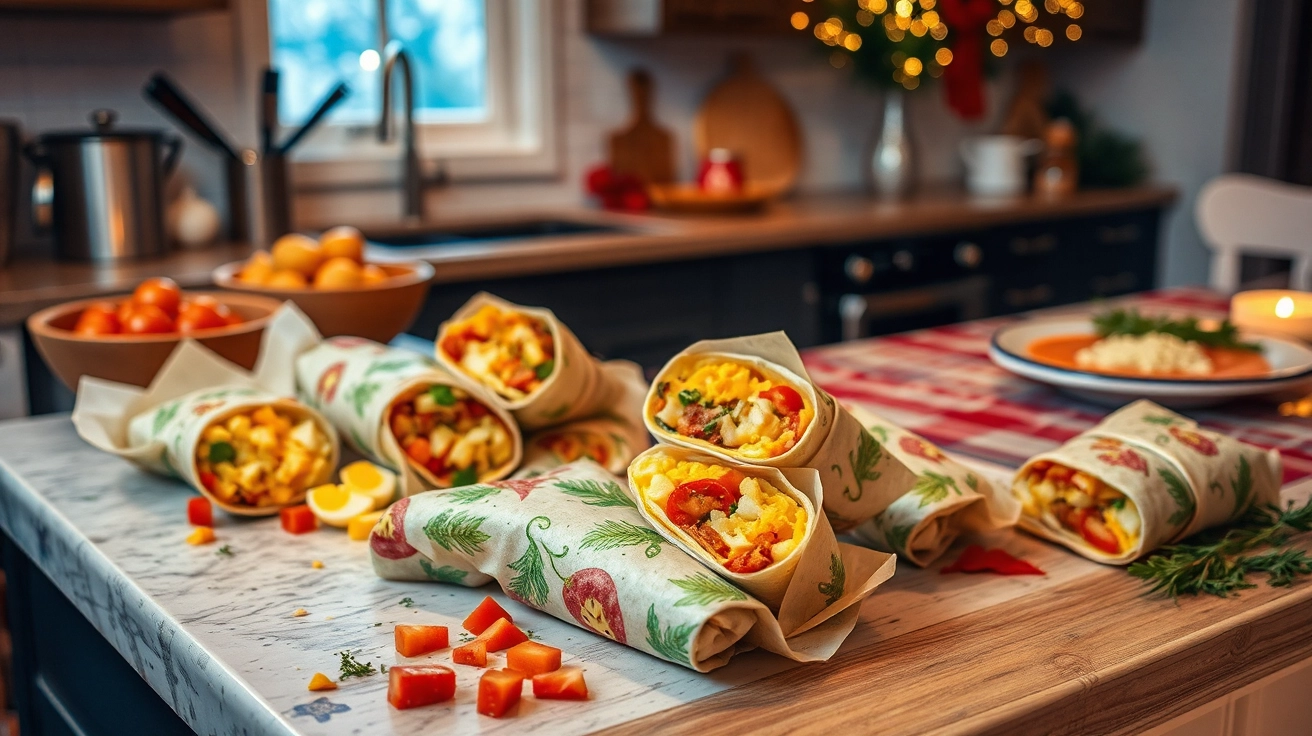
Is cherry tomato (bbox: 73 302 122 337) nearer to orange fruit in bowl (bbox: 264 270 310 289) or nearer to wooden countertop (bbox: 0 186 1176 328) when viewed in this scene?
orange fruit in bowl (bbox: 264 270 310 289)

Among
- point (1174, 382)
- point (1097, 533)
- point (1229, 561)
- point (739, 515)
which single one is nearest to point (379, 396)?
point (739, 515)

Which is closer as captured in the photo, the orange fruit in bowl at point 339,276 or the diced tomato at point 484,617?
the diced tomato at point 484,617

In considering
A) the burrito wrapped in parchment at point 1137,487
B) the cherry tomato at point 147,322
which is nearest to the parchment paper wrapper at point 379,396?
the cherry tomato at point 147,322

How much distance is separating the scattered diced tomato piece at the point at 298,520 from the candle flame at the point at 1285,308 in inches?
55.5

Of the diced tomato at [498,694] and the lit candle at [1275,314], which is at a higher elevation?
the lit candle at [1275,314]

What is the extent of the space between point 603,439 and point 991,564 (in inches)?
14.9

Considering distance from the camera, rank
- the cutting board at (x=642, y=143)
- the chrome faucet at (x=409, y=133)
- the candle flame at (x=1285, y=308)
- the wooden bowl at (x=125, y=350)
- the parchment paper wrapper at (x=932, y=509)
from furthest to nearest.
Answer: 1. the cutting board at (x=642, y=143)
2. the chrome faucet at (x=409, y=133)
3. the candle flame at (x=1285, y=308)
4. the wooden bowl at (x=125, y=350)
5. the parchment paper wrapper at (x=932, y=509)

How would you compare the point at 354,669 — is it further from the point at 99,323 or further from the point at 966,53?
the point at 966,53

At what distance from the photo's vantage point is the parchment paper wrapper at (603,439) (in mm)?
1124

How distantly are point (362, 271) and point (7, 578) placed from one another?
56cm

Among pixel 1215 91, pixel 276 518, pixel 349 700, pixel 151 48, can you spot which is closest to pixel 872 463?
pixel 349 700

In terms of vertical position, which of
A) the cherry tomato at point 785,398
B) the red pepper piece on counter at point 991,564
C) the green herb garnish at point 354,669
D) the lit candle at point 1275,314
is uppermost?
the cherry tomato at point 785,398

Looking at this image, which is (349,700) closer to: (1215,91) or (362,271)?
(362,271)

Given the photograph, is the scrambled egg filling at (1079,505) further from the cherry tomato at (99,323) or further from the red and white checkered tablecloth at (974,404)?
the cherry tomato at (99,323)
